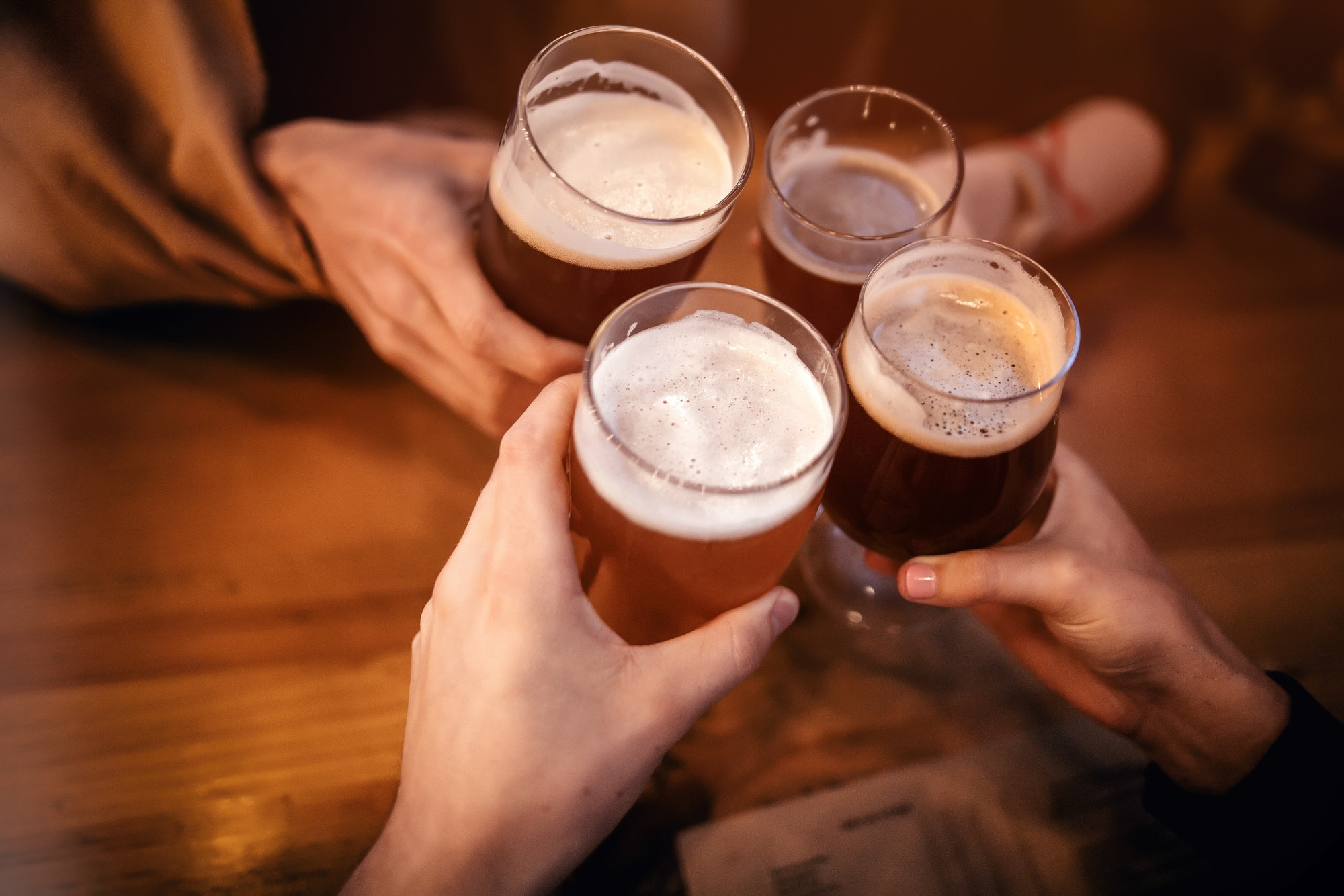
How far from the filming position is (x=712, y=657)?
909mm

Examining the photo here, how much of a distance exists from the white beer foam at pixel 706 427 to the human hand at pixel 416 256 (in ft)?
0.84

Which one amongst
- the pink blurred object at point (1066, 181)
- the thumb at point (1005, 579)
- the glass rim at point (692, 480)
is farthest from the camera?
the pink blurred object at point (1066, 181)

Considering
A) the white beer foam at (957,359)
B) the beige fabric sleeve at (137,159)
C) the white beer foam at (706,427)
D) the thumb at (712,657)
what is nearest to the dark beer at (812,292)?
the white beer foam at (957,359)

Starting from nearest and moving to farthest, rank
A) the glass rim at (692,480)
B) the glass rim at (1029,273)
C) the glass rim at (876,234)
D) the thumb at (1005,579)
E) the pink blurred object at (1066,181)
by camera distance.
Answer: the glass rim at (692,480) → the glass rim at (1029,273) → the thumb at (1005,579) → the glass rim at (876,234) → the pink blurred object at (1066,181)

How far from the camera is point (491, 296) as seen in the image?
124 centimetres

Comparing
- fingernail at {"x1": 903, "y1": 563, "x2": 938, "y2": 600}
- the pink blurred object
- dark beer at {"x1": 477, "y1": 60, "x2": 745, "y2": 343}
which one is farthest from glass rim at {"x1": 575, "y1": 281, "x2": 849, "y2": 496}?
the pink blurred object

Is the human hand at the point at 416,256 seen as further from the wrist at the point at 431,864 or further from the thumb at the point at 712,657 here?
the wrist at the point at 431,864

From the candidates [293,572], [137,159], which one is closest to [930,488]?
[293,572]

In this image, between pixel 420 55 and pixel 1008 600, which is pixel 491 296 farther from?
pixel 420 55

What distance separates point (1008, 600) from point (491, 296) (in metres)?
0.82

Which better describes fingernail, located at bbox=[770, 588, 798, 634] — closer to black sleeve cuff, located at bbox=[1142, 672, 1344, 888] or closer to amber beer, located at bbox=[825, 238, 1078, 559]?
amber beer, located at bbox=[825, 238, 1078, 559]

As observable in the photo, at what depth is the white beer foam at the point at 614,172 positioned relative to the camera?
1.07m

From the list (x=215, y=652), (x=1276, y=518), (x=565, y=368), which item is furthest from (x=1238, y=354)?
(x=215, y=652)

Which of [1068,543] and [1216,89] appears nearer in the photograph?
[1068,543]
